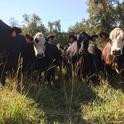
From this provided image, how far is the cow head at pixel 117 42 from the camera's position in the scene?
11648 millimetres

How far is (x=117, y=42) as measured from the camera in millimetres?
12148

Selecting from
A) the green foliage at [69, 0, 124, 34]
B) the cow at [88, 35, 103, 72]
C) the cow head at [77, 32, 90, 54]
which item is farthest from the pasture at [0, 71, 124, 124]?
the green foliage at [69, 0, 124, 34]

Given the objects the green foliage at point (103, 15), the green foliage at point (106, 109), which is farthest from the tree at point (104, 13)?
the green foliage at point (106, 109)

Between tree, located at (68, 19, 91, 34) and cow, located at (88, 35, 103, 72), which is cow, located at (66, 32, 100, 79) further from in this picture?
tree, located at (68, 19, 91, 34)

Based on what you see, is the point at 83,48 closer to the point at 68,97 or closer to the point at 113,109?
the point at 68,97

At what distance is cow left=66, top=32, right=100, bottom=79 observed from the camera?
12316mm

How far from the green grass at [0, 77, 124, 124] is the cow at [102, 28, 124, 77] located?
0.81 metres

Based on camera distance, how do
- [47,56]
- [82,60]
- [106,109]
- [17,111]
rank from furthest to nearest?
[47,56] < [82,60] < [106,109] < [17,111]

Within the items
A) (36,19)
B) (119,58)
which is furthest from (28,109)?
(36,19)

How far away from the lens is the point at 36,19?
62.3 m

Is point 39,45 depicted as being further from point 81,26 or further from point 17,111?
point 81,26

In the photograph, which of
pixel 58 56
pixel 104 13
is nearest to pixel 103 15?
pixel 104 13

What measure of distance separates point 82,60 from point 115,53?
1123 millimetres

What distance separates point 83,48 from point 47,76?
1313mm
